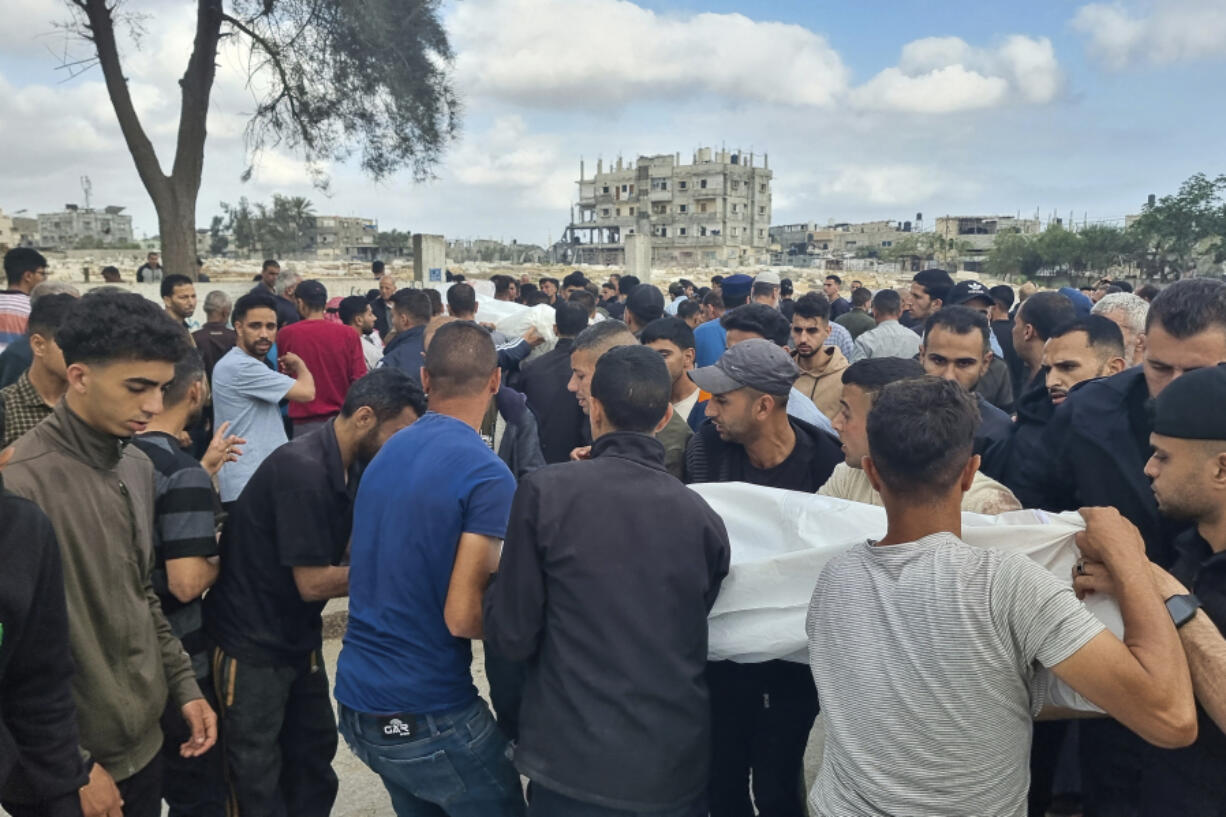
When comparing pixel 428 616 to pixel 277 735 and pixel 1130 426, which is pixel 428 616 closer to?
pixel 277 735

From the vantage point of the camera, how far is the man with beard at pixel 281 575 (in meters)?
2.79

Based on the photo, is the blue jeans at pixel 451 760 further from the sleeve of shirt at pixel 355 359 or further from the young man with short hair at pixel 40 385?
the sleeve of shirt at pixel 355 359

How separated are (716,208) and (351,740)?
89308 mm

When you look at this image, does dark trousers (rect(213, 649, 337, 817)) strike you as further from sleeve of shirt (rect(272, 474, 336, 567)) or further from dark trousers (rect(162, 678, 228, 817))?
sleeve of shirt (rect(272, 474, 336, 567))

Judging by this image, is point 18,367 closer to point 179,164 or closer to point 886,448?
point 886,448

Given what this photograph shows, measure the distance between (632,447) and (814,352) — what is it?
3431 mm

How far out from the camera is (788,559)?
7.58 feet

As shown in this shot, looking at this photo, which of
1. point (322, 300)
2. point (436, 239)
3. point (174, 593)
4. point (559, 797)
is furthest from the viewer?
point (436, 239)

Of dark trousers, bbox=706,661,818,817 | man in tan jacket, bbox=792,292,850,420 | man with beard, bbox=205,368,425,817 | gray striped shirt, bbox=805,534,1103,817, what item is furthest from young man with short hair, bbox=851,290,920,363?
gray striped shirt, bbox=805,534,1103,817

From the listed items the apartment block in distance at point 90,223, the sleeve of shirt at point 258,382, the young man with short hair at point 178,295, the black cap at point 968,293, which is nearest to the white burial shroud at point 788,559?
the sleeve of shirt at point 258,382

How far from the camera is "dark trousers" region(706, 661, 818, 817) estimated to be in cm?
282

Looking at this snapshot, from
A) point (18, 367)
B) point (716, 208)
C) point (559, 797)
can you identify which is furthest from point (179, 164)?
point (716, 208)

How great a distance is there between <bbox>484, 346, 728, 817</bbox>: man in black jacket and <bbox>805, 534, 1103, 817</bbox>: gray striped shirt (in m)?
0.45

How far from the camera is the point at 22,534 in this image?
5.87 ft
